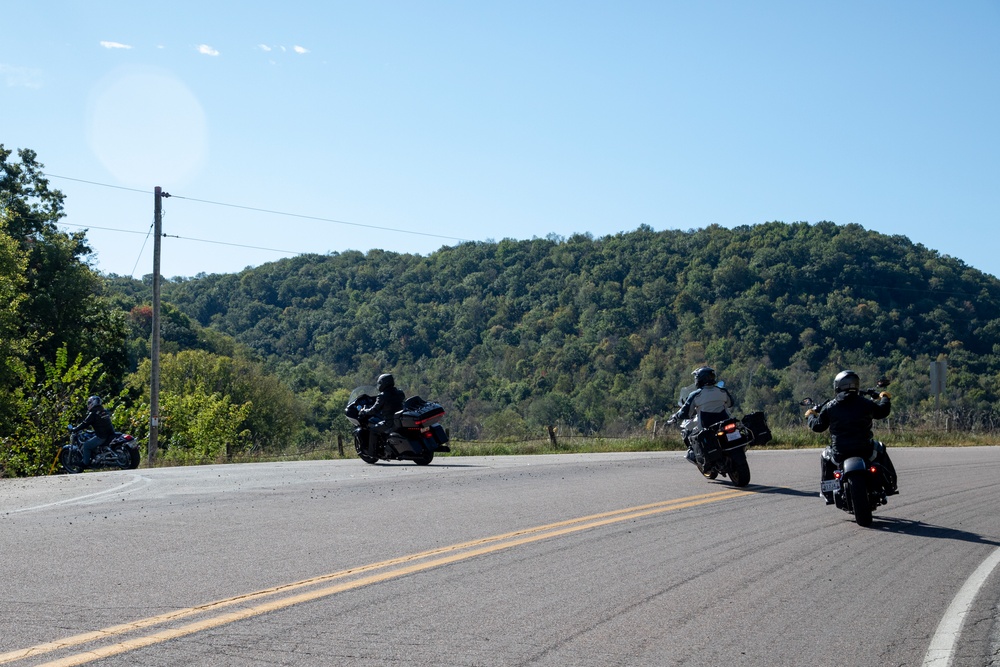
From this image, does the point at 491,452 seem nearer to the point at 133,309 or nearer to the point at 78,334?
the point at 78,334

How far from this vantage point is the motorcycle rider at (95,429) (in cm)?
2092

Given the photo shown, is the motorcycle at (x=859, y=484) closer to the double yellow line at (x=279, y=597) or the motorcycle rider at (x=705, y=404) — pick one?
the double yellow line at (x=279, y=597)

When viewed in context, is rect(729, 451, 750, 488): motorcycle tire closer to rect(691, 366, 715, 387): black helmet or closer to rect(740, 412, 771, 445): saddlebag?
rect(740, 412, 771, 445): saddlebag

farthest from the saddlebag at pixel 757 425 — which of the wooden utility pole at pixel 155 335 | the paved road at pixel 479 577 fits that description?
the wooden utility pole at pixel 155 335

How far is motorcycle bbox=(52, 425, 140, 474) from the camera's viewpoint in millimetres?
20906

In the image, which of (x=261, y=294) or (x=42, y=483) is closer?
(x=42, y=483)

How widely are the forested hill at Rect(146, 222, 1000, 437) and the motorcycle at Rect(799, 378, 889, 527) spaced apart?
4006 cm

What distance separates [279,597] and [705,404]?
31.2 feet

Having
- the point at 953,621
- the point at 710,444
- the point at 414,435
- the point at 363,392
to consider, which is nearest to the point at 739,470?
the point at 710,444

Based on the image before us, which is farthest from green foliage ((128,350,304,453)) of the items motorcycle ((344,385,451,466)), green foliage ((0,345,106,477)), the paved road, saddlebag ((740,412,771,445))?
the paved road

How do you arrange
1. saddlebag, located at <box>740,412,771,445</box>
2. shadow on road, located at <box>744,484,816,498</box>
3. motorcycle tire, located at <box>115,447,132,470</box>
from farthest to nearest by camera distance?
1. motorcycle tire, located at <box>115,447,132,470</box>
2. saddlebag, located at <box>740,412,771,445</box>
3. shadow on road, located at <box>744,484,816,498</box>

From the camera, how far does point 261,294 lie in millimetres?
115438

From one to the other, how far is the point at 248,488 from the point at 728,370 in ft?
232

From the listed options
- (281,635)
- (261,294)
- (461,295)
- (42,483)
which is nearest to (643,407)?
(461,295)
